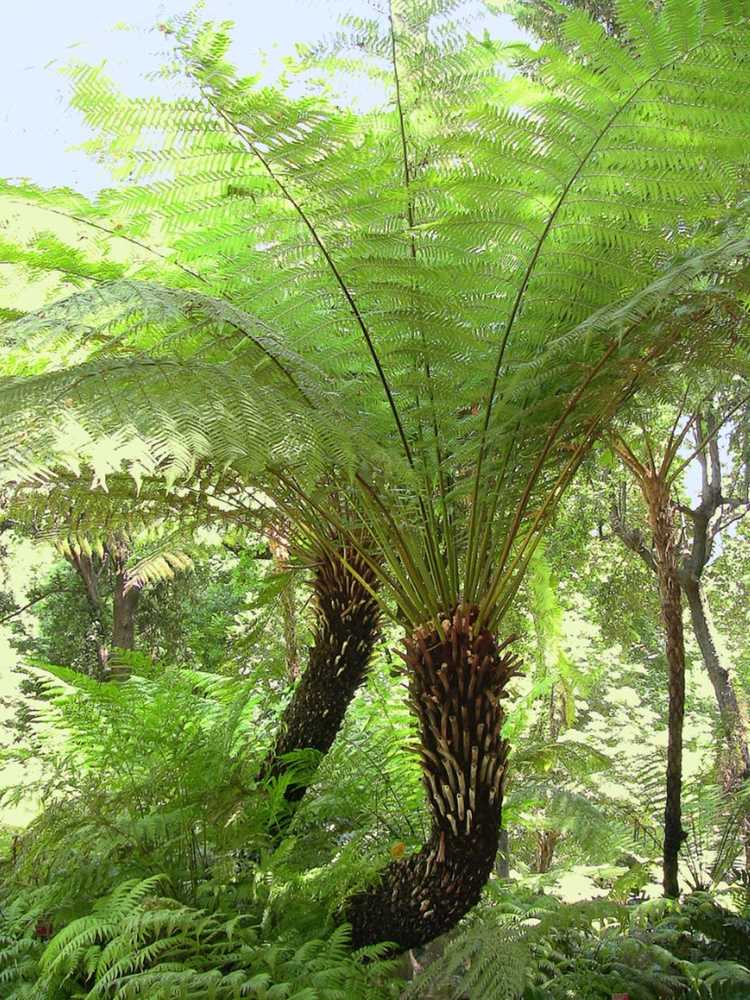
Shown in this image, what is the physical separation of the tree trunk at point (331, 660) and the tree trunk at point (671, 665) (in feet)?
4.09

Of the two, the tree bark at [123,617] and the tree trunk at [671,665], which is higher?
the tree bark at [123,617]

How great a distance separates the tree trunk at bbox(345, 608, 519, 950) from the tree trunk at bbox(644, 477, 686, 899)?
1.47 m

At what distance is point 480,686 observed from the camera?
5.62ft

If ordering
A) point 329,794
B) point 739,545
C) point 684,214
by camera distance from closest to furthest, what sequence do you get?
point 684,214
point 329,794
point 739,545

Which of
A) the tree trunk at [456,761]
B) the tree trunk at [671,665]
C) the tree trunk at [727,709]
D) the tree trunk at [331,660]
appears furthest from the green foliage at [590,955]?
the tree trunk at [727,709]

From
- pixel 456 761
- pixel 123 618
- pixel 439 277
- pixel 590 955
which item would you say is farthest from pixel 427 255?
pixel 123 618

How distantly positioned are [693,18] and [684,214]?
0.34 meters

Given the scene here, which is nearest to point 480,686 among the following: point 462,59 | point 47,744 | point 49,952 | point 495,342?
point 495,342

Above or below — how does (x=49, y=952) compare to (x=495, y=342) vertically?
below

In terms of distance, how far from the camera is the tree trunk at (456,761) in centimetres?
170

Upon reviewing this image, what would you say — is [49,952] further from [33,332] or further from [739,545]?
[739,545]

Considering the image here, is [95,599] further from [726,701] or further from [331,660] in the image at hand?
[331,660]

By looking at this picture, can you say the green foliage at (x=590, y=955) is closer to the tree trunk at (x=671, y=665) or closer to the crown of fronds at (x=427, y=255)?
the tree trunk at (x=671, y=665)

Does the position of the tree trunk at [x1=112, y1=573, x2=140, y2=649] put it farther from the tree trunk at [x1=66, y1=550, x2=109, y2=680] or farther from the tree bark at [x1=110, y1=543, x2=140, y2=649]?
the tree trunk at [x1=66, y1=550, x2=109, y2=680]
